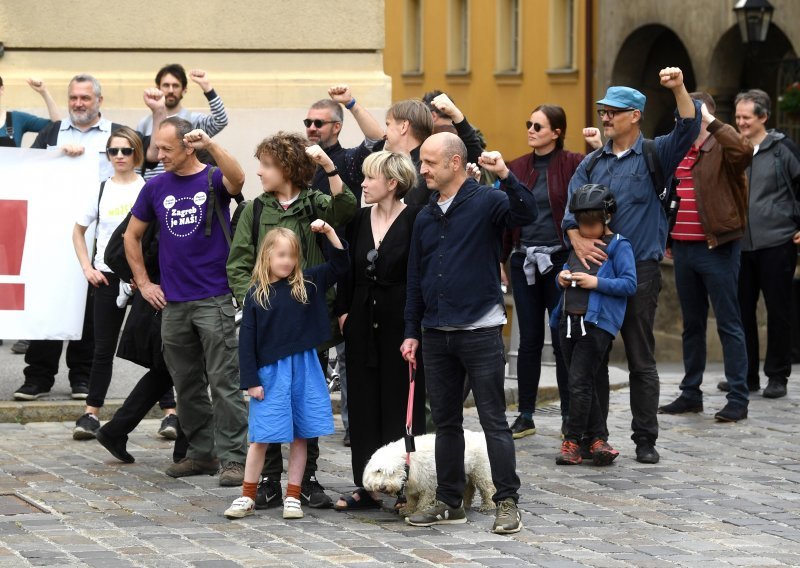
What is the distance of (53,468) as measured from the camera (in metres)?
9.43

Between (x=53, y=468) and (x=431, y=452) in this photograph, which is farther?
(x=53, y=468)

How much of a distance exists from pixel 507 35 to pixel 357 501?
30674 millimetres

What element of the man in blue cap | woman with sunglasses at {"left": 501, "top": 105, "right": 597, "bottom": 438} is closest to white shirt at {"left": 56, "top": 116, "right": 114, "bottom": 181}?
woman with sunglasses at {"left": 501, "top": 105, "right": 597, "bottom": 438}

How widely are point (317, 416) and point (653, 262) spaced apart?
245cm

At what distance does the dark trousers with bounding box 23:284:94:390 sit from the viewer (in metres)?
11.6

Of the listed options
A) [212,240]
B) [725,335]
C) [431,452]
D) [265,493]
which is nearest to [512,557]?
[431,452]

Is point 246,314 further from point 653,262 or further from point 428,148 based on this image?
point 653,262

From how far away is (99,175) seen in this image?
11.6 metres

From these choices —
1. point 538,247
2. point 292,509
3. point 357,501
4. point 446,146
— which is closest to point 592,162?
point 538,247

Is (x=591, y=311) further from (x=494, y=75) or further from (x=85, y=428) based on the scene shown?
(x=494, y=75)

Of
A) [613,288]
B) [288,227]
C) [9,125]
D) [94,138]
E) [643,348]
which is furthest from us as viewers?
[9,125]

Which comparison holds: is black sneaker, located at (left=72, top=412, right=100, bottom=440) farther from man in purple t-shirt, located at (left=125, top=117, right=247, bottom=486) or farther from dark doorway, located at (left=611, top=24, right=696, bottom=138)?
dark doorway, located at (left=611, top=24, right=696, bottom=138)

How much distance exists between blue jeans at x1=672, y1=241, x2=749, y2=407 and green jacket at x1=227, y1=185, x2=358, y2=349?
3659 mm

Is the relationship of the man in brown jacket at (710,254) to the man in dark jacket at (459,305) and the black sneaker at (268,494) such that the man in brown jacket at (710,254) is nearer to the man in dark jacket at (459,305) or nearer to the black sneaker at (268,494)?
the man in dark jacket at (459,305)
